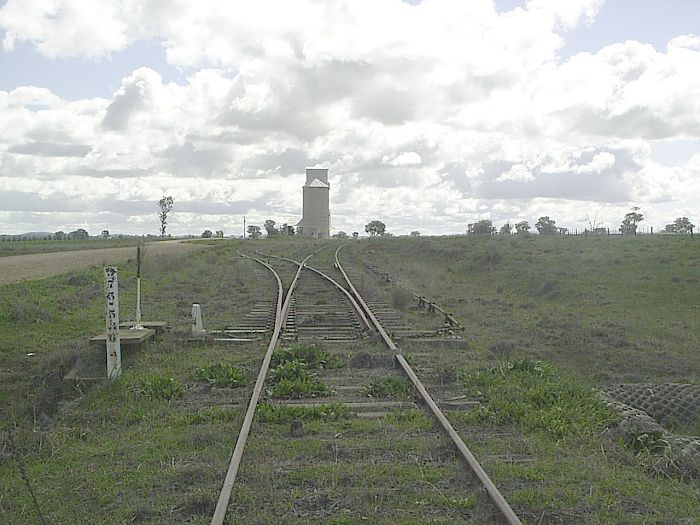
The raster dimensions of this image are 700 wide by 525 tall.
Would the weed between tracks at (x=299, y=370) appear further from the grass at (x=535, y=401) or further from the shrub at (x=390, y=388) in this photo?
the grass at (x=535, y=401)

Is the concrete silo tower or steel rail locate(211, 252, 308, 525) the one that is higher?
the concrete silo tower

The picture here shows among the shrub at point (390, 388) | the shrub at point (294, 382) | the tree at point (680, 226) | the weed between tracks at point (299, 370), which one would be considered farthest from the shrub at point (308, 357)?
the tree at point (680, 226)

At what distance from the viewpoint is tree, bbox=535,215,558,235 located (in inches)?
2030

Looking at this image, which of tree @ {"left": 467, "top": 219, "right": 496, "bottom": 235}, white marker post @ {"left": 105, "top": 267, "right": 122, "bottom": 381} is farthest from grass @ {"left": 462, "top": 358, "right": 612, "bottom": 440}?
tree @ {"left": 467, "top": 219, "right": 496, "bottom": 235}

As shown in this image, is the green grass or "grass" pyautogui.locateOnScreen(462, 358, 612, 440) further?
the green grass

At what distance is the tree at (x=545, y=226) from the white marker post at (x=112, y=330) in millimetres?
43073

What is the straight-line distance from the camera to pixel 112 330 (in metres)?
9.19

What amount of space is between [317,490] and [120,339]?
565cm

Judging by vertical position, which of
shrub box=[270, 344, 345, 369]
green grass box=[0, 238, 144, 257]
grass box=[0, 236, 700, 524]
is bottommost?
grass box=[0, 236, 700, 524]

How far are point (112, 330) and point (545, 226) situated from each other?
158 ft

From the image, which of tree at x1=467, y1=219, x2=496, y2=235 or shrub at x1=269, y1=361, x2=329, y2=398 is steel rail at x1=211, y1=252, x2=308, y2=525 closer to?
shrub at x1=269, y1=361, x2=329, y2=398

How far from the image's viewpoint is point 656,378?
10.3m

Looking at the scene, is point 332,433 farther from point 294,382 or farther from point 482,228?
point 482,228

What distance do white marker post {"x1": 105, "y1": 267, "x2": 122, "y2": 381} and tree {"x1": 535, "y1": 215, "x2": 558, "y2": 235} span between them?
43.1 m
